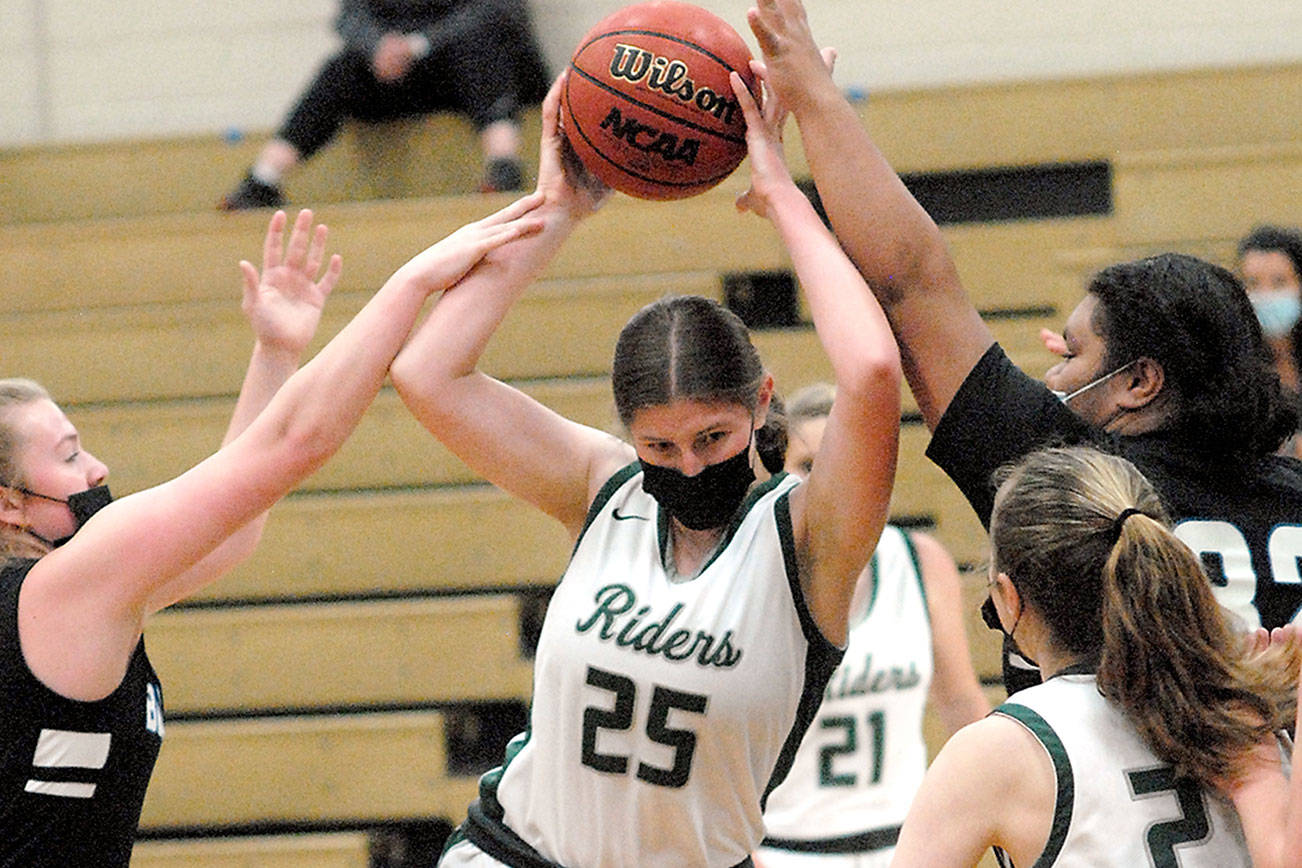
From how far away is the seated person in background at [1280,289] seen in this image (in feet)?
14.3

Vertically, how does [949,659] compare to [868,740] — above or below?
above

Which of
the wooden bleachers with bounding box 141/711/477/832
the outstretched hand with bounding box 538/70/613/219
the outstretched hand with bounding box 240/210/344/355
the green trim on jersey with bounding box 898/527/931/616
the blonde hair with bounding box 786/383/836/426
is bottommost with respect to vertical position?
A: the wooden bleachers with bounding box 141/711/477/832

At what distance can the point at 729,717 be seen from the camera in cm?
227

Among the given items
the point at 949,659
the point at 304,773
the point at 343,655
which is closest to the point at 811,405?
the point at 949,659

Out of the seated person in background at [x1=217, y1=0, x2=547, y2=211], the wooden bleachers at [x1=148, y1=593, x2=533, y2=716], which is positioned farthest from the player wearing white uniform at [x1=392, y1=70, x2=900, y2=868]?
the seated person in background at [x1=217, y1=0, x2=547, y2=211]

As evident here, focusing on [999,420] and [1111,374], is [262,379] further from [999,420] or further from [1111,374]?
[1111,374]

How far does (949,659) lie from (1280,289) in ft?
4.94

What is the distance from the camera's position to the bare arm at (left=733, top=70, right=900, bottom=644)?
2.15m

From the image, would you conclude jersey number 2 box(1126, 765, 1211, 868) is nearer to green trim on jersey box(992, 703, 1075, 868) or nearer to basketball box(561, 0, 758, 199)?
green trim on jersey box(992, 703, 1075, 868)

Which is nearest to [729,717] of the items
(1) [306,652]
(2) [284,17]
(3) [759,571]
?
(3) [759,571]

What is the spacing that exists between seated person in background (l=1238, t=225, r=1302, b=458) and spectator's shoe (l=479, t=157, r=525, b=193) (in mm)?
2585

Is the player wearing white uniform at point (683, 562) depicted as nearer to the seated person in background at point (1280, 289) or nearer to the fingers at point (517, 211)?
the fingers at point (517, 211)

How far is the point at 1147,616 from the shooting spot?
6.01ft

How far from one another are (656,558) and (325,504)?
122 inches
